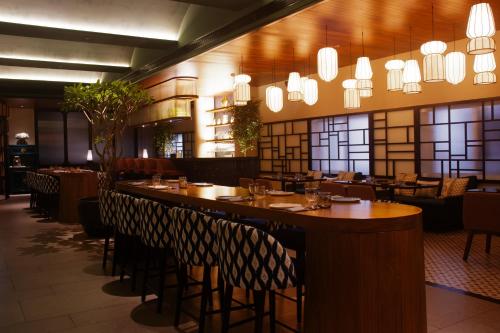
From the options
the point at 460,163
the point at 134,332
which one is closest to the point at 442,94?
the point at 460,163

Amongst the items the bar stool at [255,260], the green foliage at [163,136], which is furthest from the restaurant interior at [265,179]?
the green foliage at [163,136]

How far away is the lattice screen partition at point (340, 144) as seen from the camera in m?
9.52

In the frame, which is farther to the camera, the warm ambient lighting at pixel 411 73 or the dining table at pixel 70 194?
the dining table at pixel 70 194

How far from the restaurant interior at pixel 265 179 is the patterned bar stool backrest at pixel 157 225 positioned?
0.02 meters

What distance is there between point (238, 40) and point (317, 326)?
4.57 metres

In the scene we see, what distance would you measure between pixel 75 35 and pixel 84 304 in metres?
Answer: 4.87

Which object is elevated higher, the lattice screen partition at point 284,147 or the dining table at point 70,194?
Answer: the lattice screen partition at point 284,147

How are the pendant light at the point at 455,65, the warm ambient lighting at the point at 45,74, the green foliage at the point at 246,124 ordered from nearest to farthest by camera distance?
the pendant light at the point at 455,65, the warm ambient lighting at the point at 45,74, the green foliage at the point at 246,124

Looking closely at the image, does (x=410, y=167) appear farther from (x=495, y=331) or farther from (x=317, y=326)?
(x=317, y=326)

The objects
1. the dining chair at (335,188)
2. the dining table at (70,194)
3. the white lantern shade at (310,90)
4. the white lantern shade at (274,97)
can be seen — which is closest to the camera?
the dining chair at (335,188)

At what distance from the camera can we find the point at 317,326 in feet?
8.93

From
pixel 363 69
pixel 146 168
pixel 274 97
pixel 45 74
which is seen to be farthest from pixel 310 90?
pixel 45 74

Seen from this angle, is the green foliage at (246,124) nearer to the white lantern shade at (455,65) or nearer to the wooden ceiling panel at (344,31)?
the wooden ceiling panel at (344,31)

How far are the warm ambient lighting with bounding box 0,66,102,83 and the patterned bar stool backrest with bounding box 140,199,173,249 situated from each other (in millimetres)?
8078
